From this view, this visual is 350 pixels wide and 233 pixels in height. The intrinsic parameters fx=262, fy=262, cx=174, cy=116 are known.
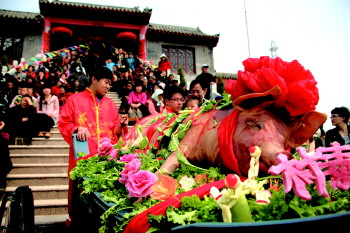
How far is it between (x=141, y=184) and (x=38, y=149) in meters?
6.45

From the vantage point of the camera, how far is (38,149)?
6.78 m

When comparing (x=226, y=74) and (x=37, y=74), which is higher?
(x=226, y=74)

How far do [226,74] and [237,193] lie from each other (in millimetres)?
23519

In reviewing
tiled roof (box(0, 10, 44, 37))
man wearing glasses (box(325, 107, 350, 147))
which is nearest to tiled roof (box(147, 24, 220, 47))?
tiled roof (box(0, 10, 44, 37))

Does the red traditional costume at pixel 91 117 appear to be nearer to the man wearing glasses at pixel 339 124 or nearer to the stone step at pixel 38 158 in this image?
the stone step at pixel 38 158

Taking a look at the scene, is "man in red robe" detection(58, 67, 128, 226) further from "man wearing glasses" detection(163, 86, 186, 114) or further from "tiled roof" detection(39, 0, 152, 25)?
"tiled roof" detection(39, 0, 152, 25)

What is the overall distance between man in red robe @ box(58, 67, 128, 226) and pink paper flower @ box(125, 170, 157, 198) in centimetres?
225

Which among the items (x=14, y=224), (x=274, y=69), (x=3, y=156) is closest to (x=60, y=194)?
(x=3, y=156)

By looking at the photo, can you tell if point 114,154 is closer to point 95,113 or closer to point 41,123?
point 95,113

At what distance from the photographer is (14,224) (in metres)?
2.40

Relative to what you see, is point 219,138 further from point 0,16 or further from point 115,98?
point 0,16

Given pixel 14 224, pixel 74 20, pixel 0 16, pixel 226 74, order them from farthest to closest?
pixel 226 74 → pixel 74 20 → pixel 0 16 → pixel 14 224

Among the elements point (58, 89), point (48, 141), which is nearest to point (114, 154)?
point (48, 141)

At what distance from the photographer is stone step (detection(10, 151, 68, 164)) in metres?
6.26
